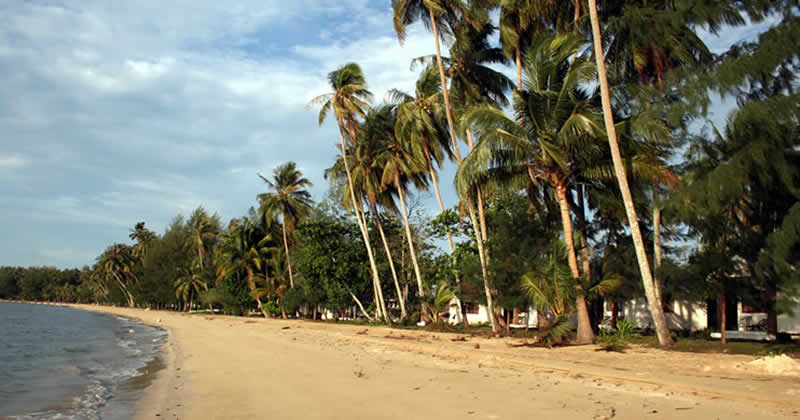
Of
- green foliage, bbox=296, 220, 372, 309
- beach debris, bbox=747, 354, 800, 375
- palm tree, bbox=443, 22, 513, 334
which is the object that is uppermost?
palm tree, bbox=443, 22, 513, 334

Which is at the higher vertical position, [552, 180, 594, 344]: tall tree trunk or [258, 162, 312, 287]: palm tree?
[258, 162, 312, 287]: palm tree

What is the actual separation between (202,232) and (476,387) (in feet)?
188

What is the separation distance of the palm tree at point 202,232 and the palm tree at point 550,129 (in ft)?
160

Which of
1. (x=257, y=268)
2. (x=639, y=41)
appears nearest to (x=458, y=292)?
(x=639, y=41)

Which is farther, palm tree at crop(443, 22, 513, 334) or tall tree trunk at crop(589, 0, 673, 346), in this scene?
palm tree at crop(443, 22, 513, 334)

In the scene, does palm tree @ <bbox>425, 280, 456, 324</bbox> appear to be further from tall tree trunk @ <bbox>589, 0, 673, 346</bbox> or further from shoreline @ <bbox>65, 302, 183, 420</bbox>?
shoreline @ <bbox>65, 302, 183, 420</bbox>

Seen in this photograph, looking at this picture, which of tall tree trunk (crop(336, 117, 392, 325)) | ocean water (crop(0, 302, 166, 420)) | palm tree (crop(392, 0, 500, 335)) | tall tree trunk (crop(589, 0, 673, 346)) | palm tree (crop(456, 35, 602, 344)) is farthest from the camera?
tall tree trunk (crop(336, 117, 392, 325))

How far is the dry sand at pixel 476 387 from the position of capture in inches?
281

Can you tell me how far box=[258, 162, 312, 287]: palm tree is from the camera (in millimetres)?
40250

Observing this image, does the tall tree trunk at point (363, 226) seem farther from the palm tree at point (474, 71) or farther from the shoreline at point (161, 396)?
the shoreline at point (161, 396)

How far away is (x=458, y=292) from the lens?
24.8m

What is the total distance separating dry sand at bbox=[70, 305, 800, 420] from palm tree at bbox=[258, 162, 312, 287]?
25690 mm

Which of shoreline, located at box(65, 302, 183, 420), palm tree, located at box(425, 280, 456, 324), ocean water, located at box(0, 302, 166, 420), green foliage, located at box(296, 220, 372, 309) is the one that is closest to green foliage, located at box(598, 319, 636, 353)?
palm tree, located at box(425, 280, 456, 324)

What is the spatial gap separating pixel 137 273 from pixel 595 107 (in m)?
86.4
